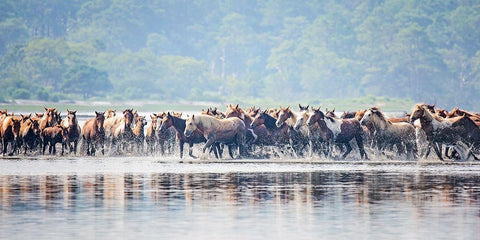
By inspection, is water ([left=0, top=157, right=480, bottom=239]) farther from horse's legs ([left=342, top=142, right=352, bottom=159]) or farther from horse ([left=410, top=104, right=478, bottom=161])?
horse's legs ([left=342, top=142, right=352, bottom=159])

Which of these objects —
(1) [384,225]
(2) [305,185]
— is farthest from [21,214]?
(2) [305,185]

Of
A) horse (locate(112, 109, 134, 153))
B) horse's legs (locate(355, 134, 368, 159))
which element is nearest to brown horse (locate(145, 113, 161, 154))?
horse (locate(112, 109, 134, 153))

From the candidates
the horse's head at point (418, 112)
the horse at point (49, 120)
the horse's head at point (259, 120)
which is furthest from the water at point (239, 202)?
the horse at point (49, 120)

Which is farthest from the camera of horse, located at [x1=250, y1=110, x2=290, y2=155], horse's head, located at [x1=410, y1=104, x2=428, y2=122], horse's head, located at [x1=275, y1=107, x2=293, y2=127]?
horse, located at [x1=250, y1=110, x2=290, y2=155]

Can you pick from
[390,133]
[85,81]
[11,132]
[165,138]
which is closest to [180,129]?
[165,138]

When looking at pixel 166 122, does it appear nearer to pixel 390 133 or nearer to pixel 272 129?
pixel 272 129

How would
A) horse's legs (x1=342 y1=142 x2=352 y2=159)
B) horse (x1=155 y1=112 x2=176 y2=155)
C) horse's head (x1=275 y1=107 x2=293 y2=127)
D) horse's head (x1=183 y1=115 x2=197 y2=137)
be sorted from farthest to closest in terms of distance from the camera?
horse (x1=155 y1=112 x2=176 y2=155), horse's head (x1=275 y1=107 x2=293 y2=127), horse's legs (x1=342 y1=142 x2=352 y2=159), horse's head (x1=183 y1=115 x2=197 y2=137)

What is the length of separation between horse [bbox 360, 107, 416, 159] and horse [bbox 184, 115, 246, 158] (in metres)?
3.74

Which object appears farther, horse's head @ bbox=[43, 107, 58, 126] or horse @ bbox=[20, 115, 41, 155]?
horse's head @ bbox=[43, 107, 58, 126]

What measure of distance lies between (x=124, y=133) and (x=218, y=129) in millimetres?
3927

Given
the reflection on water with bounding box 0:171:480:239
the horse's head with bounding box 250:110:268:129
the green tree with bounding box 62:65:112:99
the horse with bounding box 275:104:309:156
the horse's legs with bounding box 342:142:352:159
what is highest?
the green tree with bounding box 62:65:112:99

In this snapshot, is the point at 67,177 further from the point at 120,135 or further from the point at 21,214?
the point at 120,135

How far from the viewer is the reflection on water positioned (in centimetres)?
1816

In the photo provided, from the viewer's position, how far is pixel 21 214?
19.9m
